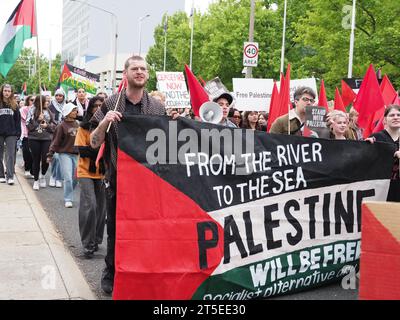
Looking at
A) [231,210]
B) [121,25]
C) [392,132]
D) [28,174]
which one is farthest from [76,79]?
[121,25]

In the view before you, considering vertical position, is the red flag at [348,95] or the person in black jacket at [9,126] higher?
the red flag at [348,95]

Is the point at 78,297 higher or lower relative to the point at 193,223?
lower

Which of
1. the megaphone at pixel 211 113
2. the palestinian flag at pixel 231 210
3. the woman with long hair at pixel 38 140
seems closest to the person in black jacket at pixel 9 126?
the woman with long hair at pixel 38 140

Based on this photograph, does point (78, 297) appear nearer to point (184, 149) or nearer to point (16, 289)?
point (16, 289)

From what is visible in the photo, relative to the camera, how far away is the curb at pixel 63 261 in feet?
17.3

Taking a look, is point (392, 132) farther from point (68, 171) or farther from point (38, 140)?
point (38, 140)

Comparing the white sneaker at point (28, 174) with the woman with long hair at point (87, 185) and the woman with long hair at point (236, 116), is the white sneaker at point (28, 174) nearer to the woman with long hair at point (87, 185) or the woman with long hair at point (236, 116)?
the woman with long hair at point (236, 116)

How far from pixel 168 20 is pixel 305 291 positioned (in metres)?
76.0

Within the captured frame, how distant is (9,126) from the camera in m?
11.8

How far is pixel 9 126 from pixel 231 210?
25.3 ft

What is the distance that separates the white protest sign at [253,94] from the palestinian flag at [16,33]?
3850 millimetres
